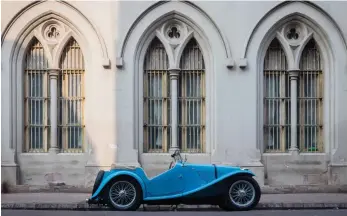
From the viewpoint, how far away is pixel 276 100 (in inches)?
669

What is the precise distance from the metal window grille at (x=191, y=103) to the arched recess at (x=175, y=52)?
0.20 m

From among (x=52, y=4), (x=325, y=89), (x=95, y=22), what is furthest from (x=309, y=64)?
(x=52, y=4)

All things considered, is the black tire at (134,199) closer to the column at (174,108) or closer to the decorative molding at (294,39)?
the column at (174,108)

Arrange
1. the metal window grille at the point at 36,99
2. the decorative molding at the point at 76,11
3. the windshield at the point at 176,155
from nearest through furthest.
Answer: the windshield at the point at 176,155 → the decorative molding at the point at 76,11 → the metal window grille at the point at 36,99

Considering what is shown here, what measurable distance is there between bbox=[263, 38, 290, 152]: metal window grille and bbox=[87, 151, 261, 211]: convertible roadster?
4659 mm

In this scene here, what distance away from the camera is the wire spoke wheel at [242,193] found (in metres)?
12.4

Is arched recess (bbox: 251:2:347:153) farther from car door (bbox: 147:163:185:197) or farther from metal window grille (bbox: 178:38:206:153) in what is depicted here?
car door (bbox: 147:163:185:197)

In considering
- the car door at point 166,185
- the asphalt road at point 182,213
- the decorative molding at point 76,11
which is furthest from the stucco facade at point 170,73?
the car door at point 166,185

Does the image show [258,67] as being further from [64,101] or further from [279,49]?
[64,101]

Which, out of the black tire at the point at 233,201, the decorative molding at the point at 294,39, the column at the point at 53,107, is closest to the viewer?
the black tire at the point at 233,201

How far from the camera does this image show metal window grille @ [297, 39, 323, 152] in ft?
55.6

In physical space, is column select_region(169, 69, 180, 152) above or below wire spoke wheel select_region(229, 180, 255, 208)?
above

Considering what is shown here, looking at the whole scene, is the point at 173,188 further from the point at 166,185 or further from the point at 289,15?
the point at 289,15

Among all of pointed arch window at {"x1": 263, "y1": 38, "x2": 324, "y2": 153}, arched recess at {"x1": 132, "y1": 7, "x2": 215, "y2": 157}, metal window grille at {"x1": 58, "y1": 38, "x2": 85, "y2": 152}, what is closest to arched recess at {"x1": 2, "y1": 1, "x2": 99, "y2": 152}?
metal window grille at {"x1": 58, "y1": 38, "x2": 85, "y2": 152}
